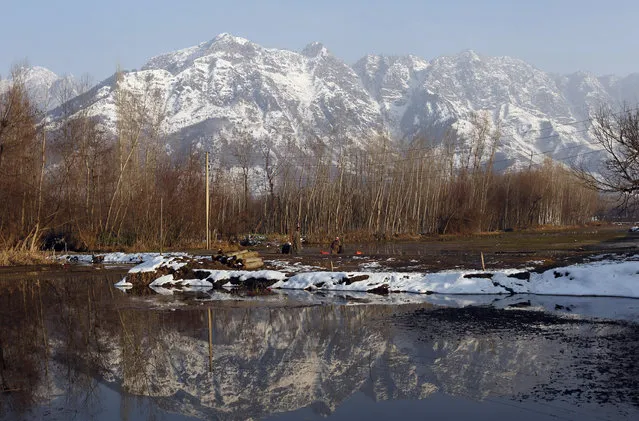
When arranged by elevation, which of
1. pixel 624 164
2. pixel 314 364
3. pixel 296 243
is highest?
pixel 624 164

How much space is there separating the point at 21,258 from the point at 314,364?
30656mm

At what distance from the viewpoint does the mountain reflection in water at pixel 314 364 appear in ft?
28.5

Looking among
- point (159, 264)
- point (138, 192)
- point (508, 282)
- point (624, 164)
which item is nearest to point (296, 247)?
point (159, 264)

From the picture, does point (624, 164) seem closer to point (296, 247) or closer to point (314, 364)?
point (296, 247)

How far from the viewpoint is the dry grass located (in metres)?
35.2

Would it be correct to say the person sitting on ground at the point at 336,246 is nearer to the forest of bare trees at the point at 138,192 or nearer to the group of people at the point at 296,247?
the group of people at the point at 296,247

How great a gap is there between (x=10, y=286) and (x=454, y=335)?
2007 cm

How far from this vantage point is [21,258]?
35.8 m

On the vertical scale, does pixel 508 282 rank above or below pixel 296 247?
below

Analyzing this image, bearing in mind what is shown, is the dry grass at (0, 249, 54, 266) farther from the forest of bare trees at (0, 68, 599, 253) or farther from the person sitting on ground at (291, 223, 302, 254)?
the person sitting on ground at (291, 223, 302, 254)

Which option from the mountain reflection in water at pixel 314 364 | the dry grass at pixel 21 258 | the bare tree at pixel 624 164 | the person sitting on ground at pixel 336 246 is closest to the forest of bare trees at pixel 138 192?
the dry grass at pixel 21 258

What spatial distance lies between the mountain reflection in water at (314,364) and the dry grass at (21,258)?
65.0 ft

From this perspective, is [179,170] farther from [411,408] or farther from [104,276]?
[411,408]

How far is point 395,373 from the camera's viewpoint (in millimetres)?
10328
